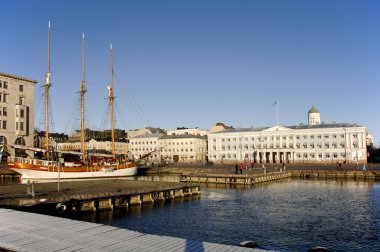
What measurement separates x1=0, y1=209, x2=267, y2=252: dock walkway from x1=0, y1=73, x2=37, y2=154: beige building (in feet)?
300

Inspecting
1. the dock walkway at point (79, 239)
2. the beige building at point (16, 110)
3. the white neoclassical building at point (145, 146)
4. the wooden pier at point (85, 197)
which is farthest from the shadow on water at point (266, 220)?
the white neoclassical building at point (145, 146)

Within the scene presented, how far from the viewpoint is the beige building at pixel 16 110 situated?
344 feet

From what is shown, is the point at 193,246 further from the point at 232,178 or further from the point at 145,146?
the point at 145,146

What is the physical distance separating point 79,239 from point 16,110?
4038 inches

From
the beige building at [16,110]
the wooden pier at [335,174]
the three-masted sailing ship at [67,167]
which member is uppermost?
the beige building at [16,110]

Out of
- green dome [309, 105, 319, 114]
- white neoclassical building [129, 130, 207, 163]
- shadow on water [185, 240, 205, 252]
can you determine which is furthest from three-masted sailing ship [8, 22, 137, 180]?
green dome [309, 105, 319, 114]

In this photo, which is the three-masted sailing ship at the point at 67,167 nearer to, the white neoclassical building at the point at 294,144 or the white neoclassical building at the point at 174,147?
the white neoclassical building at the point at 294,144

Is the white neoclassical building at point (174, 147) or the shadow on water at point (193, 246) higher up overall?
the white neoclassical building at point (174, 147)

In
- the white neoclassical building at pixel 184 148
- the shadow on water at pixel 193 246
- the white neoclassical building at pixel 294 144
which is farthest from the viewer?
the white neoclassical building at pixel 184 148

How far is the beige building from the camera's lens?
105 metres

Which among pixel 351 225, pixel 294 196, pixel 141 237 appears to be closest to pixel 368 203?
pixel 294 196

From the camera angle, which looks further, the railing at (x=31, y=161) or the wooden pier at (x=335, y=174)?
the wooden pier at (x=335, y=174)

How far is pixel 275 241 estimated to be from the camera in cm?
2569

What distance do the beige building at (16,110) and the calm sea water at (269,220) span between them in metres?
79.0
